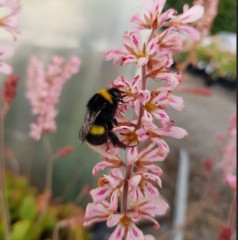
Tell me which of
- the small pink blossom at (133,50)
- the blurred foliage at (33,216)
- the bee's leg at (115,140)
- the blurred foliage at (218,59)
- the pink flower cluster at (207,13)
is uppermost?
the blurred foliage at (218,59)

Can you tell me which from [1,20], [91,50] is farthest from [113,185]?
[91,50]

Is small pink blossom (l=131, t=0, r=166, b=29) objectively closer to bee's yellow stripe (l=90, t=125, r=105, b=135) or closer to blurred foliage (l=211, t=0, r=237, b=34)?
bee's yellow stripe (l=90, t=125, r=105, b=135)

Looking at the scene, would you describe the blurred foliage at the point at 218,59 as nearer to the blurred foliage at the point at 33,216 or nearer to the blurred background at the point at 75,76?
the blurred background at the point at 75,76

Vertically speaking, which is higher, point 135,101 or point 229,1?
point 229,1

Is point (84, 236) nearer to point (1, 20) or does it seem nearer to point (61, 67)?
point (61, 67)

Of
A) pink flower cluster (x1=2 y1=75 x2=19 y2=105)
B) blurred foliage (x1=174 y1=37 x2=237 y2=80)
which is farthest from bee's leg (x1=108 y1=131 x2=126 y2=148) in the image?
blurred foliage (x1=174 y1=37 x2=237 y2=80)

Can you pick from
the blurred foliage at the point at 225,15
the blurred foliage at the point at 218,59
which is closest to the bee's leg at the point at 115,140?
the blurred foliage at the point at 225,15
